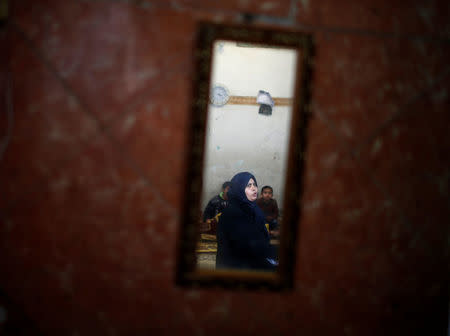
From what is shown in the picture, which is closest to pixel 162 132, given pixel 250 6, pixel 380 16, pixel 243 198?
pixel 250 6

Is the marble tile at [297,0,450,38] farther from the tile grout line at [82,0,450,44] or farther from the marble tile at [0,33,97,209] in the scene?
the marble tile at [0,33,97,209]

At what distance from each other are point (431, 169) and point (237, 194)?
68.3 inches

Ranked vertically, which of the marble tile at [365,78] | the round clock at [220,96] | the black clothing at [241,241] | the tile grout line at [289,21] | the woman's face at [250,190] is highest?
the round clock at [220,96]

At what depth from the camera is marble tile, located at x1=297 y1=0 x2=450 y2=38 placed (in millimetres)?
1023

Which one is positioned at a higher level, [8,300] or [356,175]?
[356,175]

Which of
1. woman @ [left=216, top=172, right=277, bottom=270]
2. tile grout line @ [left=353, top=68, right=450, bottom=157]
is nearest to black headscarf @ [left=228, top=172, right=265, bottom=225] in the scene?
woman @ [left=216, top=172, right=277, bottom=270]

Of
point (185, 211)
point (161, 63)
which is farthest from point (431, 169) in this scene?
point (161, 63)

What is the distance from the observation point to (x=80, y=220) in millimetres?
1009

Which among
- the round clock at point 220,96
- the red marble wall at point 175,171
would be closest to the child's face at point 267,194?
the round clock at point 220,96

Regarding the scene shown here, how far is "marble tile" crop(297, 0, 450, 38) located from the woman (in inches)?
68.4

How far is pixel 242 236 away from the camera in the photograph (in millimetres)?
2312

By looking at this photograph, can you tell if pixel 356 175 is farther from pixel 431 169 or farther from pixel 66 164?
pixel 66 164

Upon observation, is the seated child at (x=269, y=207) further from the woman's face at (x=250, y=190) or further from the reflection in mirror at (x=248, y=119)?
the woman's face at (x=250, y=190)

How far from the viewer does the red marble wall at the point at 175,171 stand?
0.98m
